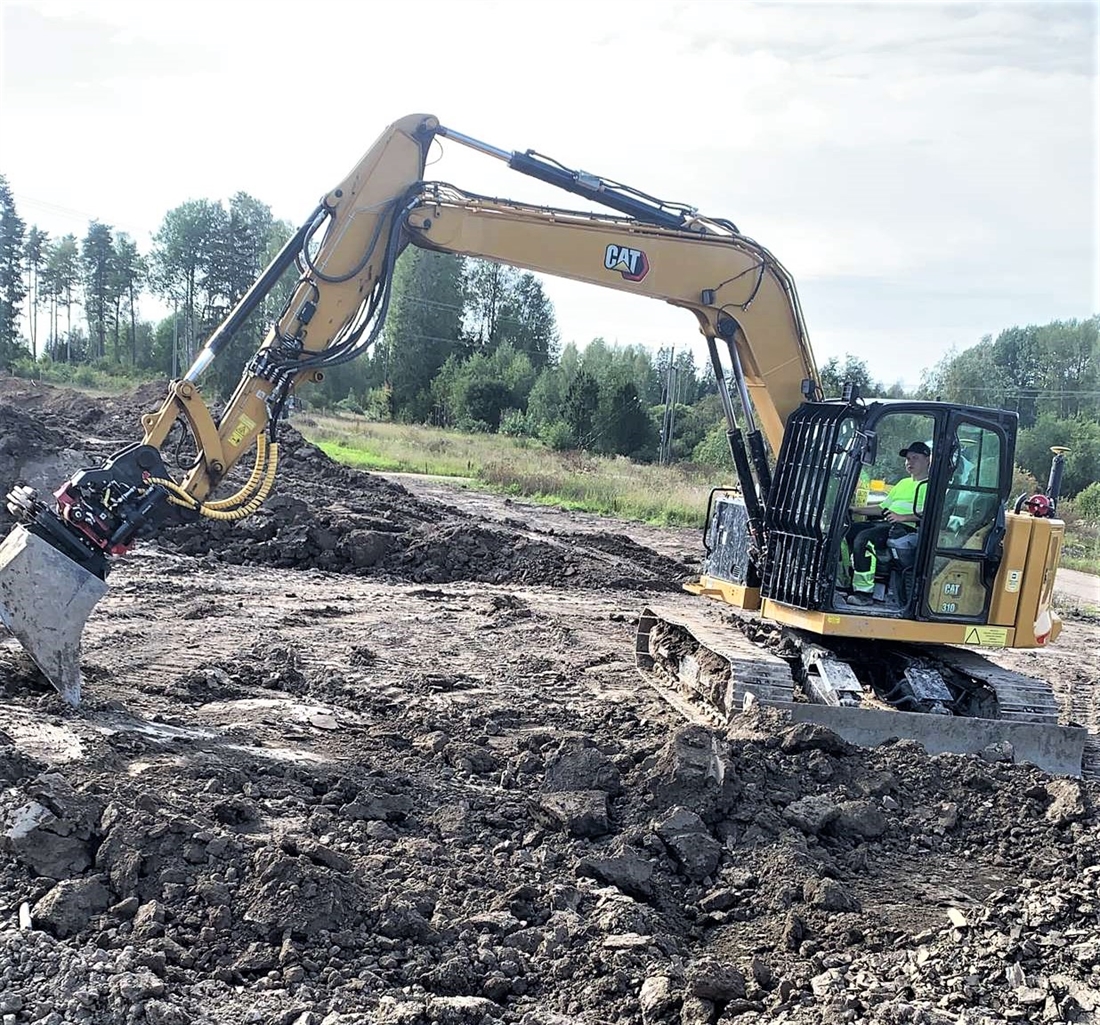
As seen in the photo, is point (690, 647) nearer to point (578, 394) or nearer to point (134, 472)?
point (134, 472)

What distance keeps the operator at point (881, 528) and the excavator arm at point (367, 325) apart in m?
0.85

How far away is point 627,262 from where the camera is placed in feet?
24.1

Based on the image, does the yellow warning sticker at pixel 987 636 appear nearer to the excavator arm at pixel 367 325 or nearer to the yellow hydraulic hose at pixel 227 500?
the excavator arm at pixel 367 325

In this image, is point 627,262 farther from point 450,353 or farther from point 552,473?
point 450,353

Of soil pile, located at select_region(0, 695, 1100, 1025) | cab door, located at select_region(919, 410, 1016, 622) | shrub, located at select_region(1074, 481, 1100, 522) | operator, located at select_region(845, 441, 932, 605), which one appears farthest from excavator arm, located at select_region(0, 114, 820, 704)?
shrub, located at select_region(1074, 481, 1100, 522)

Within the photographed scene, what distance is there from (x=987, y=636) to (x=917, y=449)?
4.58 ft

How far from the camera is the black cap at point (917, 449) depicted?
688 centimetres

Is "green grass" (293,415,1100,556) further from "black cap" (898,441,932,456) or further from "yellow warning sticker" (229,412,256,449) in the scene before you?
"yellow warning sticker" (229,412,256,449)

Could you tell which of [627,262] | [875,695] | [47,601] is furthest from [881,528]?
[47,601]

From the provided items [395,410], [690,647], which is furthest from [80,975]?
[395,410]

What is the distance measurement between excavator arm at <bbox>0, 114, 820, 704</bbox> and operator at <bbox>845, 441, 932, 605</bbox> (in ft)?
2.77

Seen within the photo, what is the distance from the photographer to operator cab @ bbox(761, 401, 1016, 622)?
6824 mm

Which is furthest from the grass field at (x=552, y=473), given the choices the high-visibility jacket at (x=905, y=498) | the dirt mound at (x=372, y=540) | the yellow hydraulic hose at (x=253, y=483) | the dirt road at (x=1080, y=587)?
the yellow hydraulic hose at (x=253, y=483)

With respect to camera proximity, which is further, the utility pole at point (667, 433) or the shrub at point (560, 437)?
the utility pole at point (667, 433)
